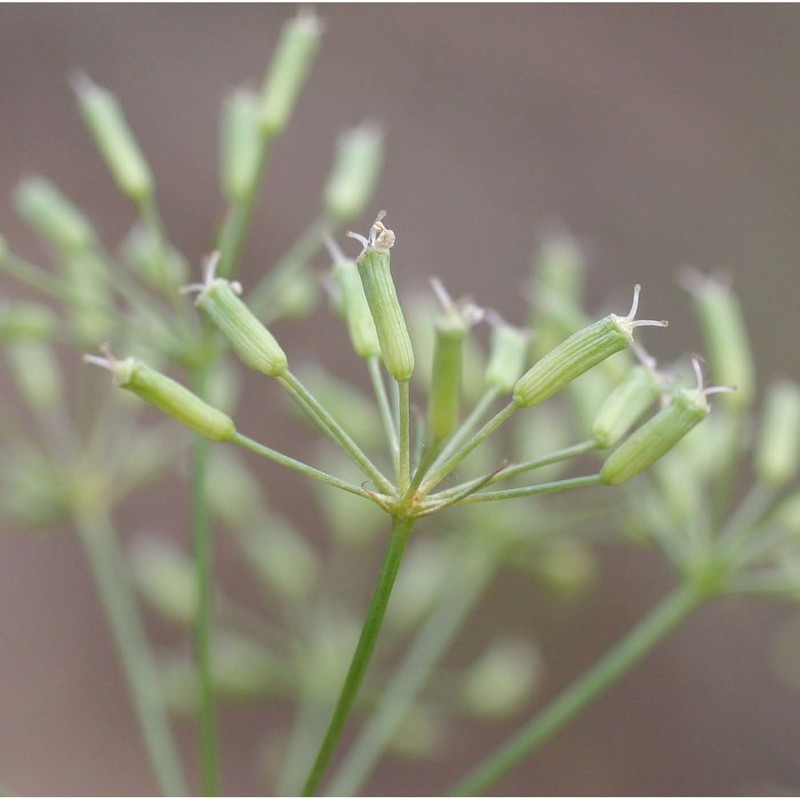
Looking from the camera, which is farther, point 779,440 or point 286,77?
point 779,440

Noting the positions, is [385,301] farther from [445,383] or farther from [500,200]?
[500,200]

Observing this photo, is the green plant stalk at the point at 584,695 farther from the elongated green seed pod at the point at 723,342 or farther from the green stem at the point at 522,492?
the green stem at the point at 522,492

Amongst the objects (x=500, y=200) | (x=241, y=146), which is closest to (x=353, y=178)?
(x=241, y=146)

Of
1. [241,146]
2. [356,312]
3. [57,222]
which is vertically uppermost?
[241,146]

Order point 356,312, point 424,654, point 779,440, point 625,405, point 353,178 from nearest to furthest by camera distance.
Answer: point 625,405 < point 356,312 < point 353,178 < point 779,440 < point 424,654

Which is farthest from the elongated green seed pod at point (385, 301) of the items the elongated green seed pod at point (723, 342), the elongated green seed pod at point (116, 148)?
the elongated green seed pod at point (723, 342)

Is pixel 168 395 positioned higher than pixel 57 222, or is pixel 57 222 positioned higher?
pixel 57 222

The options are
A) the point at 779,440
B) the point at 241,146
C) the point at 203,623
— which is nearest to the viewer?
the point at 203,623
